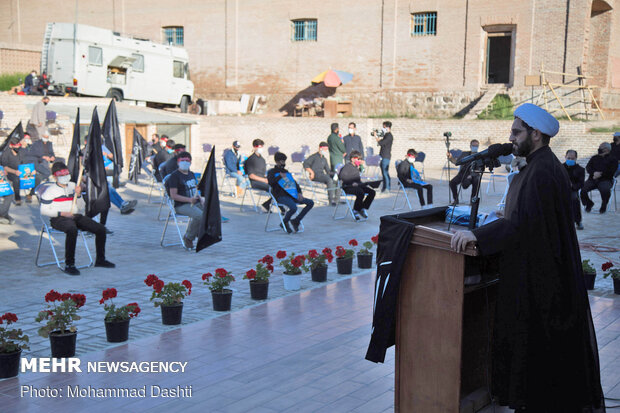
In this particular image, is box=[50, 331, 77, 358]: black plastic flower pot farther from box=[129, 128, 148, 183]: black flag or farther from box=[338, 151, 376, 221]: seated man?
box=[129, 128, 148, 183]: black flag

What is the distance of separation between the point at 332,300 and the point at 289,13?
2863 cm

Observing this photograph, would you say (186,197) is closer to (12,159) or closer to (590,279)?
(12,159)

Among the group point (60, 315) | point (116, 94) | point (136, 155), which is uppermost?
point (116, 94)

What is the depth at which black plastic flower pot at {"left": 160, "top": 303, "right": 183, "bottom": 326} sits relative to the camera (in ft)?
21.8

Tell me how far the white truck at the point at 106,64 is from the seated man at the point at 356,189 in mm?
17302

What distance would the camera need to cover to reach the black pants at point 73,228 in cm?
885

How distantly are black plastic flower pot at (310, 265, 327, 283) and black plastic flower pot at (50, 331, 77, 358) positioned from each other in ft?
11.5

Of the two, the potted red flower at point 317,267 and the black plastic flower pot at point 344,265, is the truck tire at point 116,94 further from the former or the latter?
the potted red flower at point 317,267

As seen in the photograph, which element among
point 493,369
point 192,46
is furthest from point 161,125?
point 493,369

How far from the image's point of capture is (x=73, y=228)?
8.86 metres

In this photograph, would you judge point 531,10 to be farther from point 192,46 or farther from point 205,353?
point 205,353

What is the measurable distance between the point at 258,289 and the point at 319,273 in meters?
1.17

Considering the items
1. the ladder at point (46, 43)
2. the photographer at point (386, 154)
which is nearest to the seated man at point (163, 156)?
the photographer at point (386, 154)

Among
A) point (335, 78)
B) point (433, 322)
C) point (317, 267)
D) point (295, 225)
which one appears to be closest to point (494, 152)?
point (433, 322)
